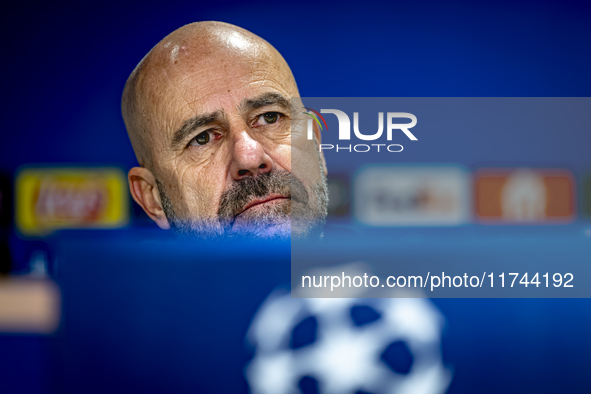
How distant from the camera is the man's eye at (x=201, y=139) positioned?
1.08 metres

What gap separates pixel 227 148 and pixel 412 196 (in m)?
0.97

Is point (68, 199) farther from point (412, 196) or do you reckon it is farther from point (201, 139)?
point (412, 196)

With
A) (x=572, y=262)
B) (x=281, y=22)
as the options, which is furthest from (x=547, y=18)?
(x=572, y=262)

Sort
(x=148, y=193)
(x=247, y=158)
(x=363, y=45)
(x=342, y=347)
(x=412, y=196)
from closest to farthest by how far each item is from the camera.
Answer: (x=342, y=347) → (x=247, y=158) → (x=148, y=193) → (x=363, y=45) → (x=412, y=196)

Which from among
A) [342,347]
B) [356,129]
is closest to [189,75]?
[356,129]

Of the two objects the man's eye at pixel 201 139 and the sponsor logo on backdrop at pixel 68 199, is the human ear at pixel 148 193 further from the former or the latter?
the sponsor logo on backdrop at pixel 68 199

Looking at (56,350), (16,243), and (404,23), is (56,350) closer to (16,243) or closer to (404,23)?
(404,23)

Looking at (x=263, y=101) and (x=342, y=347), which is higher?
(x=263, y=101)

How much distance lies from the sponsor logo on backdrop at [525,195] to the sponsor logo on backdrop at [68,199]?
162cm

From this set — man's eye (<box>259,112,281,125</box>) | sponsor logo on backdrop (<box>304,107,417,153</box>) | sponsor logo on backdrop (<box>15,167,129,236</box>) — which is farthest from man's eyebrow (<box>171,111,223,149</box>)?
sponsor logo on backdrop (<box>15,167,129,236</box>)

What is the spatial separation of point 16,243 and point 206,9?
1549mm

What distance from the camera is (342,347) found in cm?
76

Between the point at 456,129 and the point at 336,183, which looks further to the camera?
the point at 336,183

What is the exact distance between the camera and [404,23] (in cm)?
154
